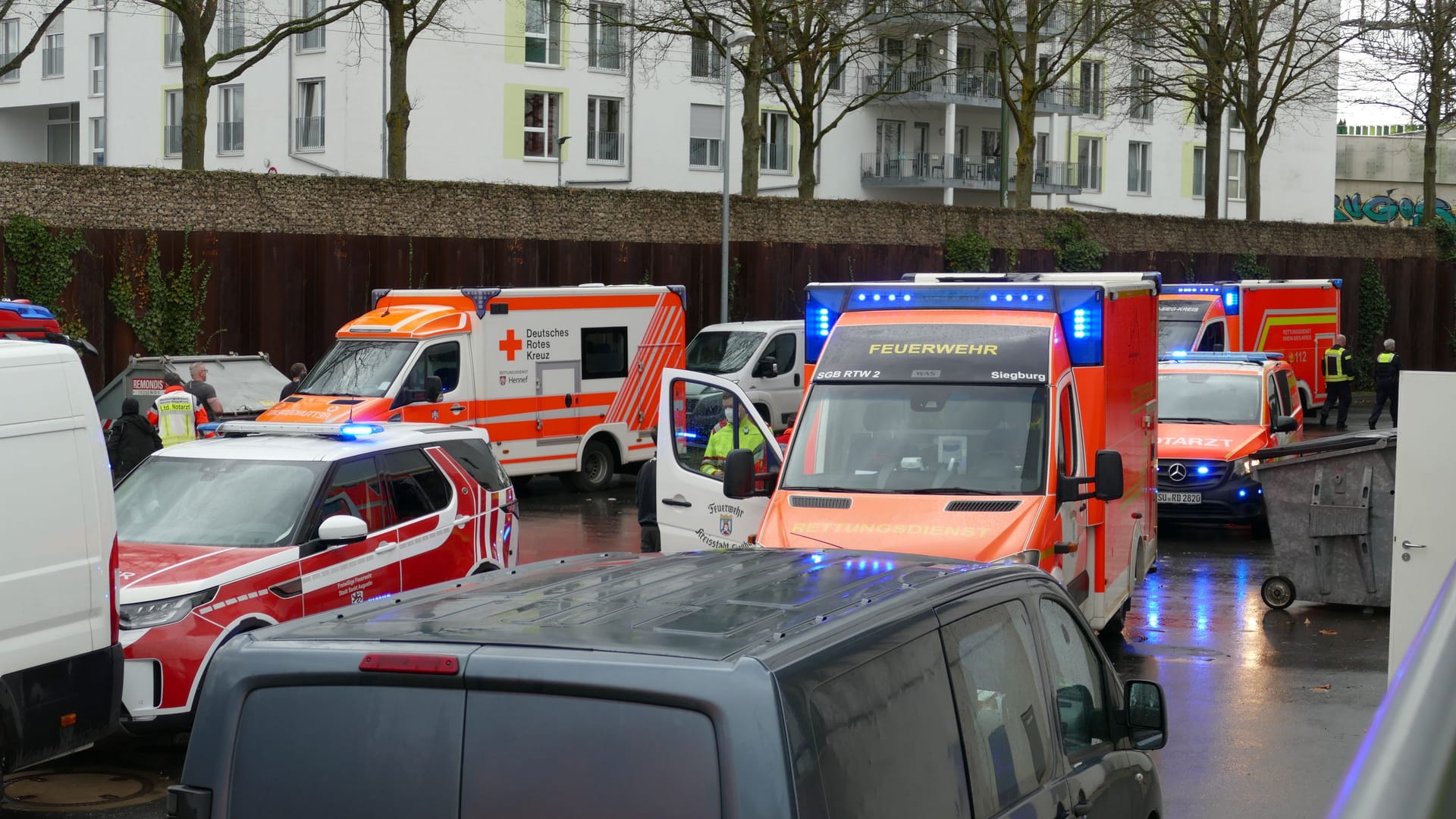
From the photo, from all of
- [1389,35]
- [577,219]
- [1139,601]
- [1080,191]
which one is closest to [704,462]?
[1139,601]

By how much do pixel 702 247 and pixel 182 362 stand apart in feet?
39.2

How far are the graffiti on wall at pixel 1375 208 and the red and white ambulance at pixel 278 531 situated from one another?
73027 mm

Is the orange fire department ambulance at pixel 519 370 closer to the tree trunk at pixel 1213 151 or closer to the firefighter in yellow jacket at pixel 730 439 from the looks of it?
the firefighter in yellow jacket at pixel 730 439

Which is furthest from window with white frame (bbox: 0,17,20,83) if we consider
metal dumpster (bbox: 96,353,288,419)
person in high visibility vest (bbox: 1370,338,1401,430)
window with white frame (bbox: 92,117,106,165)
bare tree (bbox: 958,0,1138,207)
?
person in high visibility vest (bbox: 1370,338,1401,430)

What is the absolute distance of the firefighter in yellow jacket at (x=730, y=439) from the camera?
1130cm

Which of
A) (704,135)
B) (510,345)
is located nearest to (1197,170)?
(704,135)

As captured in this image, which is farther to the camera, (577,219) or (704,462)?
(577,219)

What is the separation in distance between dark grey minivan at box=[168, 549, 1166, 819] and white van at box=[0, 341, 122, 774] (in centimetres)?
367

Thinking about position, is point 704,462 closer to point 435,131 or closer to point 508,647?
point 508,647

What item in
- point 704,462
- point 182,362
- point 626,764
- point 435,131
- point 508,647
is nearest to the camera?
point 626,764

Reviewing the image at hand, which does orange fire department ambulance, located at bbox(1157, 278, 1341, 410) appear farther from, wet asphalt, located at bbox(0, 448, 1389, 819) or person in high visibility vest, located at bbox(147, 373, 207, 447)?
person in high visibility vest, located at bbox(147, 373, 207, 447)

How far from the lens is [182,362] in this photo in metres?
19.8

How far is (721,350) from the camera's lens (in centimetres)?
2508

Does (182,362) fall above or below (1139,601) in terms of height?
above
